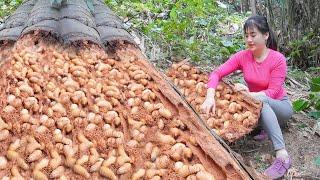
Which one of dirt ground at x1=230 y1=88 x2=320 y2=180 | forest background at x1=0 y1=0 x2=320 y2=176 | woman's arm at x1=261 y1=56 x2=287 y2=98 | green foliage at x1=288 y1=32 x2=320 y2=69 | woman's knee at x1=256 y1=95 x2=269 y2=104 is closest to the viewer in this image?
dirt ground at x1=230 y1=88 x2=320 y2=180

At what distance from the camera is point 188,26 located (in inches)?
239

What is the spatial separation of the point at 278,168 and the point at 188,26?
342 centimetres

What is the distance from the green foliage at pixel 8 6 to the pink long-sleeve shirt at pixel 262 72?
13.9 feet

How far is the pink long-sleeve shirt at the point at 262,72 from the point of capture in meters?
3.26

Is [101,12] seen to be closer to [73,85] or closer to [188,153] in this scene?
[73,85]

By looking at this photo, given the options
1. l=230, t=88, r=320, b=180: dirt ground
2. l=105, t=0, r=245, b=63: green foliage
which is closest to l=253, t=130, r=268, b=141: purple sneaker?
l=230, t=88, r=320, b=180: dirt ground

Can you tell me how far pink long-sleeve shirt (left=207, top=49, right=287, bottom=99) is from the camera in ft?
10.7

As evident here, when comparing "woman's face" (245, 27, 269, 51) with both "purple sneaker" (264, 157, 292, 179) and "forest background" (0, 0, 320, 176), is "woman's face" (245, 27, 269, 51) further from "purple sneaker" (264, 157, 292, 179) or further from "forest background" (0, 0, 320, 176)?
"forest background" (0, 0, 320, 176)

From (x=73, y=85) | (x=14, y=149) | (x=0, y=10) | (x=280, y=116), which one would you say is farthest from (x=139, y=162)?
(x=0, y=10)

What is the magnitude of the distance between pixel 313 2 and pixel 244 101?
2.67 m

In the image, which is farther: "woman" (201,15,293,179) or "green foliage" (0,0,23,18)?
"green foliage" (0,0,23,18)

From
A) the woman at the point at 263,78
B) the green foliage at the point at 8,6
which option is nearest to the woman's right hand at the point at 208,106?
the woman at the point at 263,78

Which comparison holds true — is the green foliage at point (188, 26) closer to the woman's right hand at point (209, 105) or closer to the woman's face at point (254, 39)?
the woman's face at point (254, 39)

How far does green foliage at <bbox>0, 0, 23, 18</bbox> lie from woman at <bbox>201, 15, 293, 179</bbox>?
14.0ft
